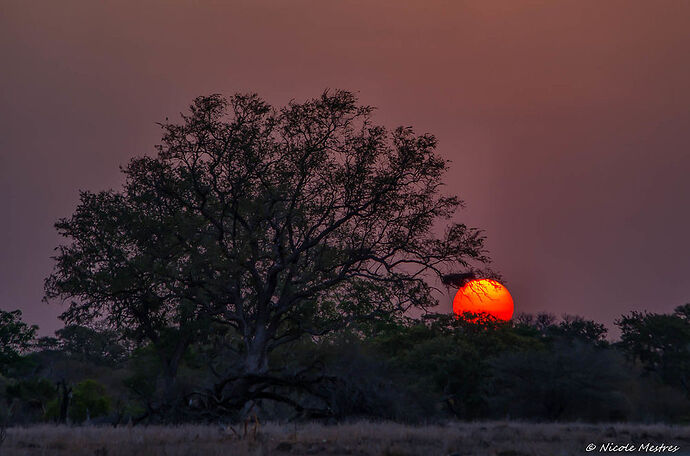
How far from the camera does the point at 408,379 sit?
41844 mm

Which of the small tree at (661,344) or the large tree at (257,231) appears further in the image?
the small tree at (661,344)

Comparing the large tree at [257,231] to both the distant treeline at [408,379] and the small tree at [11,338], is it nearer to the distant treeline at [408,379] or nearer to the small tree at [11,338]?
the distant treeline at [408,379]

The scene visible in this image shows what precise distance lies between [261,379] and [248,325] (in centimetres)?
834

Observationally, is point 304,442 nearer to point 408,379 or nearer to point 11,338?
point 408,379

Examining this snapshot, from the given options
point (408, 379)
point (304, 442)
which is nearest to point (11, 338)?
point (408, 379)

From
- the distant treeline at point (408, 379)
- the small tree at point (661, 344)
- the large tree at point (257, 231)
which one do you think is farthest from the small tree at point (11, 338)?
the small tree at point (661, 344)

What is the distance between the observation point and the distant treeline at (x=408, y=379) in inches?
1024

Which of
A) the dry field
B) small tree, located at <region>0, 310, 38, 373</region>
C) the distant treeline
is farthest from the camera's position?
small tree, located at <region>0, 310, 38, 373</region>

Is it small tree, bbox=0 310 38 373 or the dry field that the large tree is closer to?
the dry field

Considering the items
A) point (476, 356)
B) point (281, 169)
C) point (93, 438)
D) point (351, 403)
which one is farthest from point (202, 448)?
point (476, 356)

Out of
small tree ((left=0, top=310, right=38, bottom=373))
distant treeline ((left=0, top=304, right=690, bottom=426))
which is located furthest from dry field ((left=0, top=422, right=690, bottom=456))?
small tree ((left=0, top=310, right=38, bottom=373))

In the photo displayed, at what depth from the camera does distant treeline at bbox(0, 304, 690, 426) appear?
85.4 ft

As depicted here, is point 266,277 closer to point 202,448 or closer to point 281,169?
point 281,169

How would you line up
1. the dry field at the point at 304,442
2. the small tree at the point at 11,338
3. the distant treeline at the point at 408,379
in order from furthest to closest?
1. the small tree at the point at 11,338
2. the distant treeline at the point at 408,379
3. the dry field at the point at 304,442
